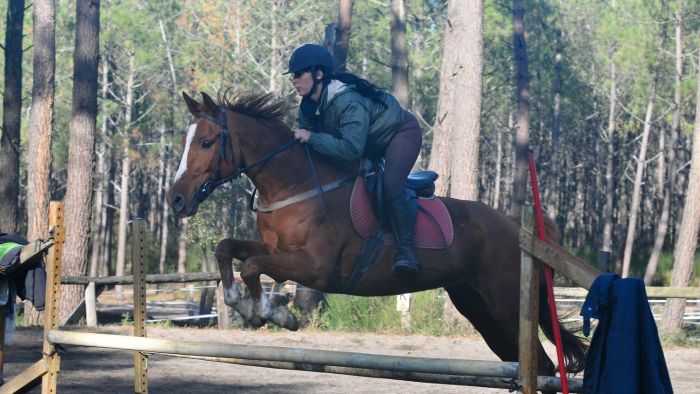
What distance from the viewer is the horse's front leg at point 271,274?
618 cm

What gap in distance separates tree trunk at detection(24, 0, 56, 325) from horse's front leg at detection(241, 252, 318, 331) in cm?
1096

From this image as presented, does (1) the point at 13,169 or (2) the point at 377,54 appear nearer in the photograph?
(1) the point at 13,169

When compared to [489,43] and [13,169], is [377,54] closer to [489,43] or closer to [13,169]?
[489,43]

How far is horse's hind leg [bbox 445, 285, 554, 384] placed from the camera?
6.97 m

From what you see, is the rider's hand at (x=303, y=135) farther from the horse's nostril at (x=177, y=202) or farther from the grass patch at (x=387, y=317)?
the grass patch at (x=387, y=317)

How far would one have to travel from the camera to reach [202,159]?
256 inches

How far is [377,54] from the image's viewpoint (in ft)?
156

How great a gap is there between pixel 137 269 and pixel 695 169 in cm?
1230

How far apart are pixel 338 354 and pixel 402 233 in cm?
171

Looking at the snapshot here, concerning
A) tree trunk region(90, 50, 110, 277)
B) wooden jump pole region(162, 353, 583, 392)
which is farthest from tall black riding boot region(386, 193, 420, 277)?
tree trunk region(90, 50, 110, 277)

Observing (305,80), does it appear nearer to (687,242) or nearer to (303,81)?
(303,81)

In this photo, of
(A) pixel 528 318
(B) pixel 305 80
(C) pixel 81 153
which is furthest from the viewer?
(C) pixel 81 153

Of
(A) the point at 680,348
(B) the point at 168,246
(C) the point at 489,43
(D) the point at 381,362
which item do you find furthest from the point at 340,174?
(B) the point at 168,246

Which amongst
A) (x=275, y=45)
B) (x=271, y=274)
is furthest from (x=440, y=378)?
(x=275, y=45)
